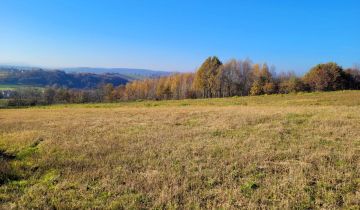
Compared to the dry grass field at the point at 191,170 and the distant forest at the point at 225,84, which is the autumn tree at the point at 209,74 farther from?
the dry grass field at the point at 191,170

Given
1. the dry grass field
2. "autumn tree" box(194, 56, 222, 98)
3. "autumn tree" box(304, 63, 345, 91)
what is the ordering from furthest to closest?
"autumn tree" box(194, 56, 222, 98) < "autumn tree" box(304, 63, 345, 91) < the dry grass field

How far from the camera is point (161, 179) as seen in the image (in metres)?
8.23

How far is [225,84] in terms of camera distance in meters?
80.9

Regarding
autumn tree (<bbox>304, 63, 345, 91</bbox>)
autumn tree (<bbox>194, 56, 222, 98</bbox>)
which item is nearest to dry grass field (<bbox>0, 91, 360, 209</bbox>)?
autumn tree (<bbox>304, 63, 345, 91</bbox>)

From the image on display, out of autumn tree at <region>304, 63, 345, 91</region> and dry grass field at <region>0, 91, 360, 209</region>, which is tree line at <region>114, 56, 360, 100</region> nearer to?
autumn tree at <region>304, 63, 345, 91</region>

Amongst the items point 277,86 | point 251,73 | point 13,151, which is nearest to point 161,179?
point 13,151

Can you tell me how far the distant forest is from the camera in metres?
66.2

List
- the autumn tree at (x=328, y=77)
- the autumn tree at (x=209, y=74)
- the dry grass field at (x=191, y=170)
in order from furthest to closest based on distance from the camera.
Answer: the autumn tree at (x=209, y=74)
the autumn tree at (x=328, y=77)
the dry grass field at (x=191, y=170)

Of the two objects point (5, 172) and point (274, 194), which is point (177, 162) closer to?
point (274, 194)

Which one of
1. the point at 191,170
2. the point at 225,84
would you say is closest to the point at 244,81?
the point at 225,84

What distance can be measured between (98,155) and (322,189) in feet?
26.8

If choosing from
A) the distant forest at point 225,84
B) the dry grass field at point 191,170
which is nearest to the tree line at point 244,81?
the distant forest at point 225,84

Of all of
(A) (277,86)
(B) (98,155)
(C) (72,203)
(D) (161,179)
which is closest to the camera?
(C) (72,203)

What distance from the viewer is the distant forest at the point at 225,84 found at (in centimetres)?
6625
